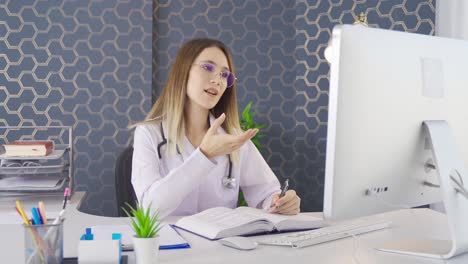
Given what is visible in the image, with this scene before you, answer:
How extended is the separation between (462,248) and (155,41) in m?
2.73

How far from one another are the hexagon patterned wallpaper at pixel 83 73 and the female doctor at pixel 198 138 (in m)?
1.36

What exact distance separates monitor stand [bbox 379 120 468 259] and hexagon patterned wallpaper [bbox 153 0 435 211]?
2.39 m

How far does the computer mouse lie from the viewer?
1488 mm

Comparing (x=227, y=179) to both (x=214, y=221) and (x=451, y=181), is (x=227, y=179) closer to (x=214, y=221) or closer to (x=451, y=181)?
(x=214, y=221)

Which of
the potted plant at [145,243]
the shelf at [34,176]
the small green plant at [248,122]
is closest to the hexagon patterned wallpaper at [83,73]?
the small green plant at [248,122]

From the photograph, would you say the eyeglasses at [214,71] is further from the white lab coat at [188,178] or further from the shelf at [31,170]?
the shelf at [31,170]

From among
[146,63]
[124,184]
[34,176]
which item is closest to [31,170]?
[34,176]

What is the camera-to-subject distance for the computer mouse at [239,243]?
1.49 metres

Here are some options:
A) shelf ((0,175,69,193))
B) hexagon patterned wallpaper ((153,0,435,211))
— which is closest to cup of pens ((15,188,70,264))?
shelf ((0,175,69,193))

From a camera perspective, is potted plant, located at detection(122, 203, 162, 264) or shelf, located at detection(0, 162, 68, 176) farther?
shelf, located at detection(0, 162, 68, 176)

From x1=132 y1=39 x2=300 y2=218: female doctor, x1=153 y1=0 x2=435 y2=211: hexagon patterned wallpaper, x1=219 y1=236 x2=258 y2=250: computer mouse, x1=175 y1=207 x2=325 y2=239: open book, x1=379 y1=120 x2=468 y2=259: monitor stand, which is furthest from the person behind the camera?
x1=153 y1=0 x2=435 y2=211: hexagon patterned wallpaper

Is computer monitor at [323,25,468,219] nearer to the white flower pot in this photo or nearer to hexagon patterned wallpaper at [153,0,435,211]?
the white flower pot

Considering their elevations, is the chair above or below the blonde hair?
below

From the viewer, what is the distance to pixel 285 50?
12.9 ft
